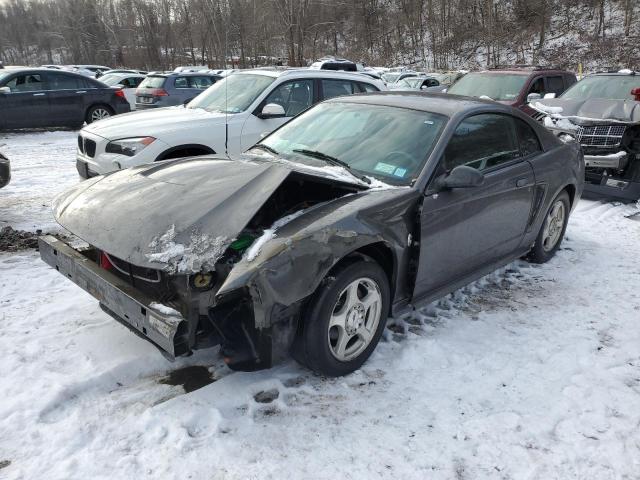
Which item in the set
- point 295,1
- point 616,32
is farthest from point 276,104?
point 616,32

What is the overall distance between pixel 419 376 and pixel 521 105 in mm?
8173

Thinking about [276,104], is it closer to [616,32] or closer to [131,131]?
[131,131]

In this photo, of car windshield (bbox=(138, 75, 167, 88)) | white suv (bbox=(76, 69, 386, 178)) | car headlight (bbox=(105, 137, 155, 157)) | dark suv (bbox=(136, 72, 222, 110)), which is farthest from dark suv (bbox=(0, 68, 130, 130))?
A: car headlight (bbox=(105, 137, 155, 157))

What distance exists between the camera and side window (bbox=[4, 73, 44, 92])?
12447mm

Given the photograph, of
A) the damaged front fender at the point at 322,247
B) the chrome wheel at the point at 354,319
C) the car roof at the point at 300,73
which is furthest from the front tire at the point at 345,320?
the car roof at the point at 300,73

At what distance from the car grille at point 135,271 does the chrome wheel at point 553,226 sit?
12.3 feet

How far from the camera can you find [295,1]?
3278 cm

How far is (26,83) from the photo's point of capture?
12633 millimetres

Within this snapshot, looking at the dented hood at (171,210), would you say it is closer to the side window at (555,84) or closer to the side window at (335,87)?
the side window at (335,87)

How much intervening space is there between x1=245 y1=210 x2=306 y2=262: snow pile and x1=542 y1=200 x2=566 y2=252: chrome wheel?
3015 mm

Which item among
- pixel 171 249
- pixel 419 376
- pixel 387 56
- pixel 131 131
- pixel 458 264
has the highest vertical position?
pixel 387 56

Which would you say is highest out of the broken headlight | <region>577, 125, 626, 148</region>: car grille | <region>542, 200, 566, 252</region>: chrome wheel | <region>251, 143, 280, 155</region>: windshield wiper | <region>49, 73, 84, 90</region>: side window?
<region>49, 73, 84, 90</region>: side window

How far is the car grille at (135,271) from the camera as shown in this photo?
302cm

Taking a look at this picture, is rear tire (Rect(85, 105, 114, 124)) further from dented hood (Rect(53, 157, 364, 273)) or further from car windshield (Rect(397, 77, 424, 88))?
car windshield (Rect(397, 77, 424, 88))
